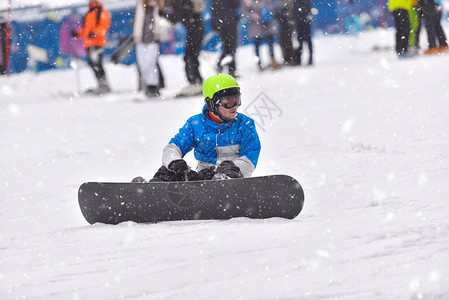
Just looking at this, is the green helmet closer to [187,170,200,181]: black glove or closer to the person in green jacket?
[187,170,200,181]: black glove

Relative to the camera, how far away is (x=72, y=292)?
265 centimetres

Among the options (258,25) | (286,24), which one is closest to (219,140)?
(286,24)

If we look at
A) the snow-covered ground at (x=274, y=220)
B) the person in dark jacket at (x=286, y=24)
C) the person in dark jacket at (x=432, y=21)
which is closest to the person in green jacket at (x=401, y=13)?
the person in dark jacket at (x=432, y=21)

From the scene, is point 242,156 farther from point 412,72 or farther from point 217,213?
point 412,72

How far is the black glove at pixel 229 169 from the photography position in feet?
13.1

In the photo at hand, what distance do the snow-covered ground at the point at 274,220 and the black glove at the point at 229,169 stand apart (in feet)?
1.25

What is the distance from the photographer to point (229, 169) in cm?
400

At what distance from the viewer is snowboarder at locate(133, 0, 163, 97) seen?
10312mm

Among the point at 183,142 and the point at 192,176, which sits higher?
the point at 183,142

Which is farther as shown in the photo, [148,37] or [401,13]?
[401,13]

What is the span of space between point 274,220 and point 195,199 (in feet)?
1.45

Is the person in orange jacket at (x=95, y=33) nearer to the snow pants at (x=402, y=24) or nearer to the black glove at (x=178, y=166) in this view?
the snow pants at (x=402, y=24)

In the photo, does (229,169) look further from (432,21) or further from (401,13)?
(432,21)

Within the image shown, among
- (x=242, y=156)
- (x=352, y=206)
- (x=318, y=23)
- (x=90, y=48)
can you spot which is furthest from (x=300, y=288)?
(x=318, y=23)
